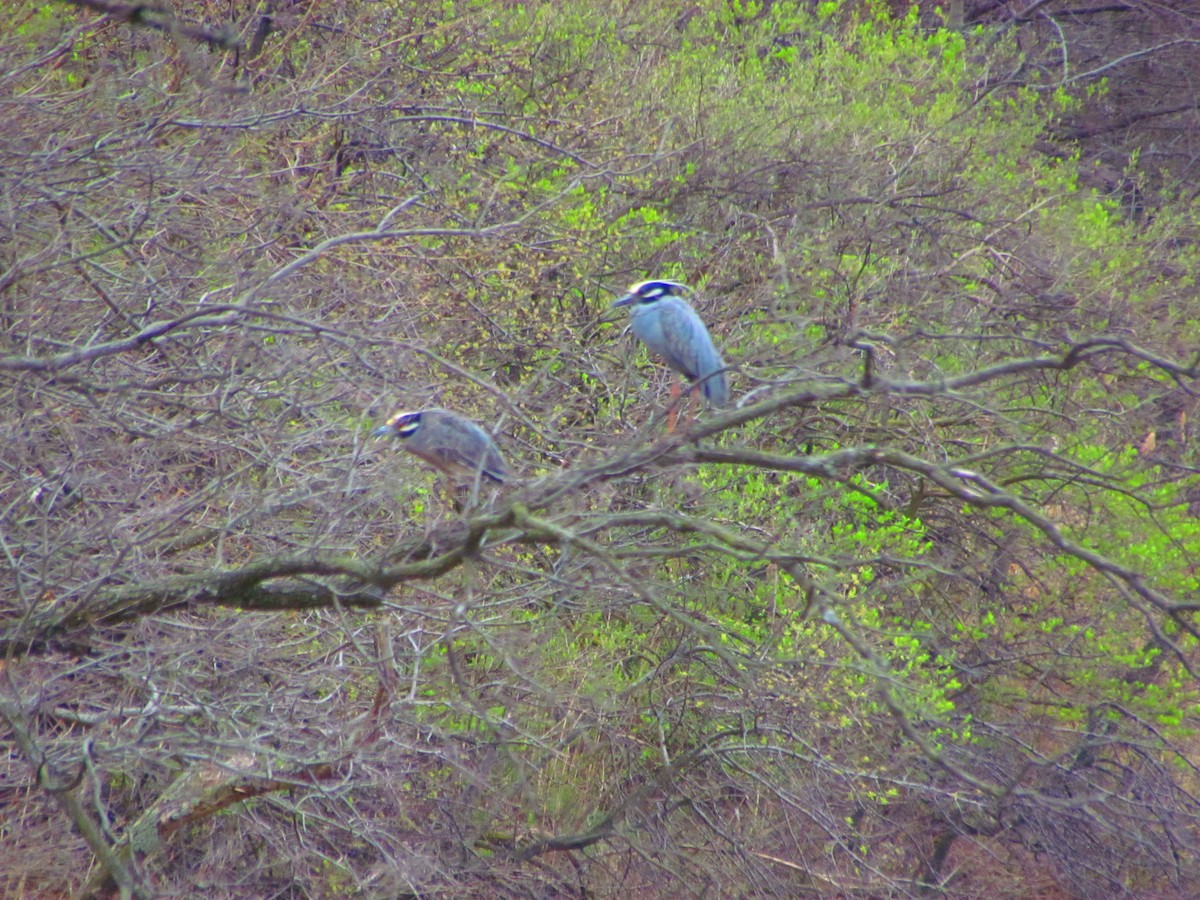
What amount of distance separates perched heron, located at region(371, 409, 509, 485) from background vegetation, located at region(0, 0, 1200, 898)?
0.52 feet

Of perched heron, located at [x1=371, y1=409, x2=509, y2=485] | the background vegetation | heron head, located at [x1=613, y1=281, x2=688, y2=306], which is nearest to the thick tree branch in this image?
the background vegetation

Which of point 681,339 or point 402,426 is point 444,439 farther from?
point 681,339

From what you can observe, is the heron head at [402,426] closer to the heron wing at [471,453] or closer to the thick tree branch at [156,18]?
the heron wing at [471,453]

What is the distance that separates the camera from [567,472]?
366 centimetres

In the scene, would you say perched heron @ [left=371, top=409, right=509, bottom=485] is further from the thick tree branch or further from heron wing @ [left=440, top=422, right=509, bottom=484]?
the thick tree branch

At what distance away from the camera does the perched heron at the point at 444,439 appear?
214 inches

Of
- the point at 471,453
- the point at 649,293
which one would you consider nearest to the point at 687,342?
the point at 649,293

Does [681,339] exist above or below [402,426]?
below

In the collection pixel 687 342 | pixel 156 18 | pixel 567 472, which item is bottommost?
pixel 687 342

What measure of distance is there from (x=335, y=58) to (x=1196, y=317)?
7.86m

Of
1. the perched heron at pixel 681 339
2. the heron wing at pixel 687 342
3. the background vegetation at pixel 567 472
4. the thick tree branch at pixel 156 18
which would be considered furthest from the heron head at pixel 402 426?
the thick tree branch at pixel 156 18

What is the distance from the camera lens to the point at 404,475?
6.12 meters

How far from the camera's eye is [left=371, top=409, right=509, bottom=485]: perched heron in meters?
5.44

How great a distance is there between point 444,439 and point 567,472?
196 cm
